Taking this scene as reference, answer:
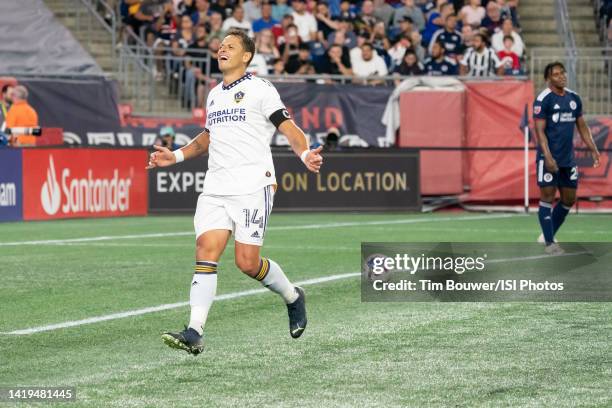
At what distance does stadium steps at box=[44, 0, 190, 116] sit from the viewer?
2894cm

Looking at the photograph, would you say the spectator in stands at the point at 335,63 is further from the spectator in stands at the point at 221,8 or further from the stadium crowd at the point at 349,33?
the spectator in stands at the point at 221,8

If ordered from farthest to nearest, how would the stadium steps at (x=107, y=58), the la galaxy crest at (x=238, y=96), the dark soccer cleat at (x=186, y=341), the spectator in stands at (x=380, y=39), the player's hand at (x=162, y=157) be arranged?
the spectator in stands at (x=380, y=39), the stadium steps at (x=107, y=58), the player's hand at (x=162, y=157), the la galaxy crest at (x=238, y=96), the dark soccer cleat at (x=186, y=341)

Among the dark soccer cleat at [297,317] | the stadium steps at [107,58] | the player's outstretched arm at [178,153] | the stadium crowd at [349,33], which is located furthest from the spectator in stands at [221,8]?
the dark soccer cleat at [297,317]

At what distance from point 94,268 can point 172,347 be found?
254 inches

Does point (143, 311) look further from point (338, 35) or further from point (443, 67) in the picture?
point (338, 35)

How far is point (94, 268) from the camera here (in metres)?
14.5

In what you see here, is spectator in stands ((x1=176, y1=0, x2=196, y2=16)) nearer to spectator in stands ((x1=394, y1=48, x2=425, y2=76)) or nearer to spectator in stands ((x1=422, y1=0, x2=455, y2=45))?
spectator in stands ((x1=394, y1=48, x2=425, y2=76))

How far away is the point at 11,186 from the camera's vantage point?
22.4m

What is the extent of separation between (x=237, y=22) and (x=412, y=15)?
390 cm

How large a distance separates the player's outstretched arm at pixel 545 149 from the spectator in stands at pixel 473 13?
46.5 feet

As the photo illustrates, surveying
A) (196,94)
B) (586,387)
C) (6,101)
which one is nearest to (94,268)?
(586,387)

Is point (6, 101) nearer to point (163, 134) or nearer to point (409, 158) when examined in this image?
point (163, 134)

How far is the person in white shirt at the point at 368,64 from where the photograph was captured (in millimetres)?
28822

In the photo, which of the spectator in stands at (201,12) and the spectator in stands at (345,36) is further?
the spectator in stands at (201,12)
